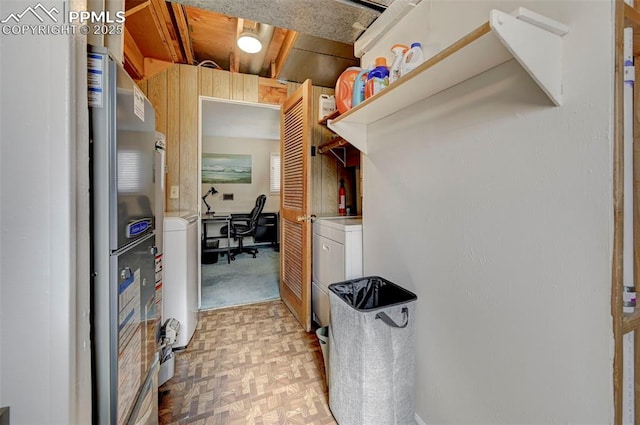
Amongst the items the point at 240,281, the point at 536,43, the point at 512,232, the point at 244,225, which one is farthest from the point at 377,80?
the point at 244,225

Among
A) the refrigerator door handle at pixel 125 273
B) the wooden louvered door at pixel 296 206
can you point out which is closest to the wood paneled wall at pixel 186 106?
the wooden louvered door at pixel 296 206

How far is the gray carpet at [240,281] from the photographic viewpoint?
2893mm

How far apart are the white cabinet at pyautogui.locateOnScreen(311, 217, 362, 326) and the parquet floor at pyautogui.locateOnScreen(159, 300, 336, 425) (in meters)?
0.30

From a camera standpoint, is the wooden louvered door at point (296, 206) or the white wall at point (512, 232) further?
the wooden louvered door at point (296, 206)

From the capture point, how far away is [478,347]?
0.98 meters

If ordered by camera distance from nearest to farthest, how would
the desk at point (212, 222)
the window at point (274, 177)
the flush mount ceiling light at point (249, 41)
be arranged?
the flush mount ceiling light at point (249, 41) < the desk at point (212, 222) < the window at point (274, 177)

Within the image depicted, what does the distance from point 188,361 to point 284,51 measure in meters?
2.57

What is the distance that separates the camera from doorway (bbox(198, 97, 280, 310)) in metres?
4.09

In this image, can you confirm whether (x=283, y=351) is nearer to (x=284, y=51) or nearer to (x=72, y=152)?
(x=72, y=152)

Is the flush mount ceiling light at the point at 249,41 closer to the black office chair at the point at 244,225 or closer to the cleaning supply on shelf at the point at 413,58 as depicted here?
the cleaning supply on shelf at the point at 413,58

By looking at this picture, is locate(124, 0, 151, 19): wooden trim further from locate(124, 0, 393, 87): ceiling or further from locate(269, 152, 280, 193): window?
locate(269, 152, 280, 193): window

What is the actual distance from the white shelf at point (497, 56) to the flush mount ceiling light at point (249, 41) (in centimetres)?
153

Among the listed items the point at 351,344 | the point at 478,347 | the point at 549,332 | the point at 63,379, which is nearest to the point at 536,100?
the point at 549,332

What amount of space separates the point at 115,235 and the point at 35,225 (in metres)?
0.19
